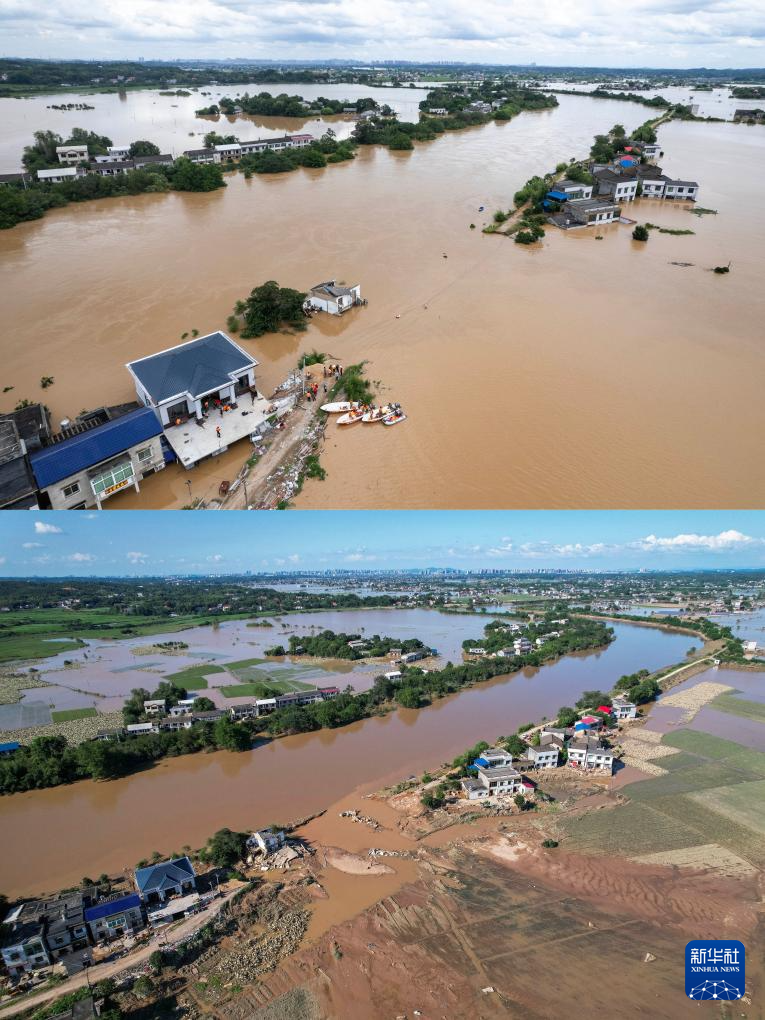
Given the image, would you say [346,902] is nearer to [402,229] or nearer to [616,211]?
[402,229]

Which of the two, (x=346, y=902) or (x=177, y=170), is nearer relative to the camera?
(x=346, y=902)

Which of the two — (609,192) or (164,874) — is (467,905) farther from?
(609,192)

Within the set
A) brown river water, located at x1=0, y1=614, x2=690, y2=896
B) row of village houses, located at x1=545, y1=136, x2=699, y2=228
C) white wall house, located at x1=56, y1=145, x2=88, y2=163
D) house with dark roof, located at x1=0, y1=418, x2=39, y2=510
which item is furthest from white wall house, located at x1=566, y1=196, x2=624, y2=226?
white wall house, located at x1=56, y1=145, x2=88, y2=163

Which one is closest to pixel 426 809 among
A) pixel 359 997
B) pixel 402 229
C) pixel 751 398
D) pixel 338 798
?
pixel 338 798

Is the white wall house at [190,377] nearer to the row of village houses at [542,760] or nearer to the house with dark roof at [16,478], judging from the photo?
the house with dark roof at [16,478]

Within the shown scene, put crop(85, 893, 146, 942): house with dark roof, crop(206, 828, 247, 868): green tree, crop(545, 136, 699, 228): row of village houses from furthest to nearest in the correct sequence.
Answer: crop(545, 136, 699, 228): row of village houses < crop(206, 828, 247, 868): green tree < crop(85, 893, 146, 942): house with dark roof

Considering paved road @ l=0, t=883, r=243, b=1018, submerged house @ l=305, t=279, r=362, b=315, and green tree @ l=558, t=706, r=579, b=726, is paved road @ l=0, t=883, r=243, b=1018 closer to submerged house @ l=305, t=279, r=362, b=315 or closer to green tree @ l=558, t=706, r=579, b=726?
green tree @ l=558, t=706, r=579, b=726
